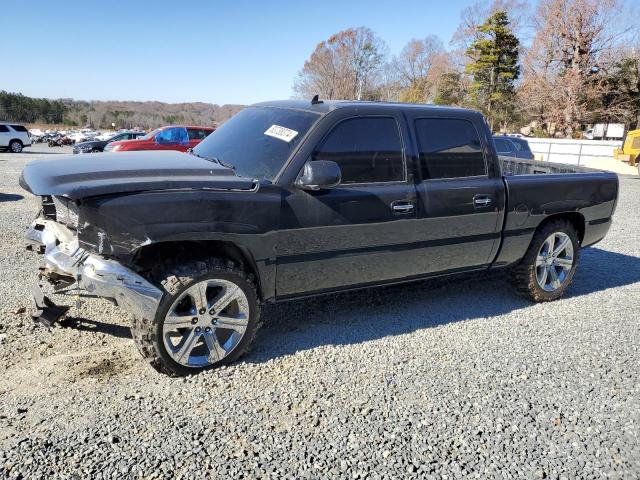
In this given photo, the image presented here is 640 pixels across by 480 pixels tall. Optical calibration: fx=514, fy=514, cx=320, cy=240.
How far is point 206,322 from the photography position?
3334 millimetres

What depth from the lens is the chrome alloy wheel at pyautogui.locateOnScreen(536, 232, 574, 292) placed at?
5062 millimetres

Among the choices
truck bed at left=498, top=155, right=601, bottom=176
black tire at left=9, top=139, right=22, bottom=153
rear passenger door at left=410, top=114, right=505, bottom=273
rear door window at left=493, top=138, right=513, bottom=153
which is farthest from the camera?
black tire at left=9, top=139, right=22, bottom=153

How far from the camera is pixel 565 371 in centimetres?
373

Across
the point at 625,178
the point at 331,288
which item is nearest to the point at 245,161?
the point at 331,288

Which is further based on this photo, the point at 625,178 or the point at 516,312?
the point at 625,178

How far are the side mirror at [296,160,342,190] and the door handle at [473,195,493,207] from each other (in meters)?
1.47

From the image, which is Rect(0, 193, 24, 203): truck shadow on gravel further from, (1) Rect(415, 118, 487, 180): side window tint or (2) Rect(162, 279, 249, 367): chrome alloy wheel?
(1) Rect(415, 118, 487, 180): side window tint

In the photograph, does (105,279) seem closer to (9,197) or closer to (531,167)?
(531,167)

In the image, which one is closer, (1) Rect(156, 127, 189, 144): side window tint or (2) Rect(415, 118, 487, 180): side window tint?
(2) Rect(415, 118, 487, 180): side window tint

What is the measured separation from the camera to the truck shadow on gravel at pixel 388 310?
4.01 metres

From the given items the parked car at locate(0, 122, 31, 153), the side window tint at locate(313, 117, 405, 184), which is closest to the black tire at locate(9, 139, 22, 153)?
the parked car at locate(0, 122, 31, 153)

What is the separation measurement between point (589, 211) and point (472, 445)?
134 inches

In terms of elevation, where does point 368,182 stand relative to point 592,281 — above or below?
above

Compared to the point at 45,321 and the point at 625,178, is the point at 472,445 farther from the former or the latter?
the point at 625,178
